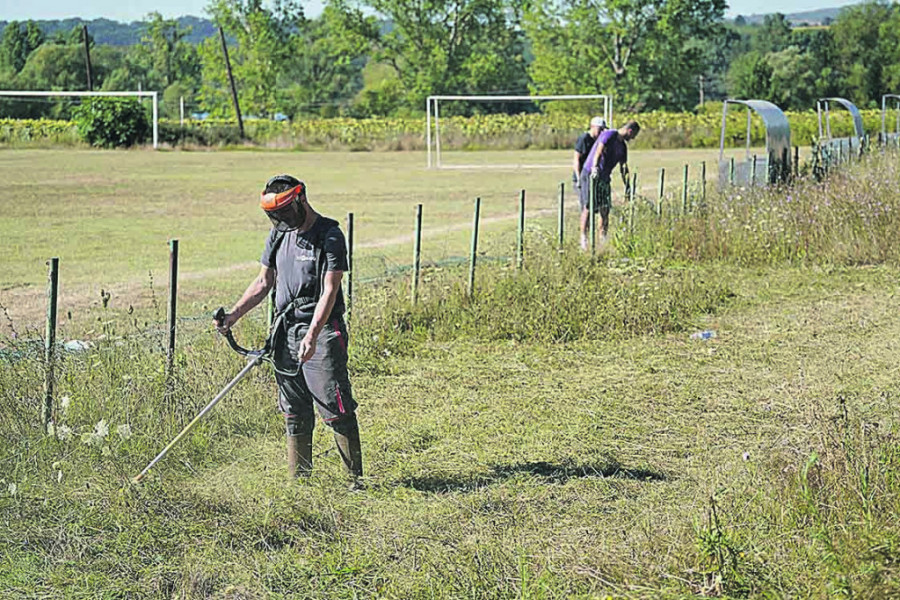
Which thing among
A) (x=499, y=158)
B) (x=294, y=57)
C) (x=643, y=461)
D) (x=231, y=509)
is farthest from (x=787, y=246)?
(x=294, y=57)

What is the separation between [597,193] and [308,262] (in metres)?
8.98

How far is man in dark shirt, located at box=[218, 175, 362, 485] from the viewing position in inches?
232

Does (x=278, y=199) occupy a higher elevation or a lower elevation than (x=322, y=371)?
higher

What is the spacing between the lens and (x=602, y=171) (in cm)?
1476

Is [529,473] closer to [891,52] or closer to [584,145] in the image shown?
[584,145]

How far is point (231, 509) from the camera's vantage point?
18.9 feet

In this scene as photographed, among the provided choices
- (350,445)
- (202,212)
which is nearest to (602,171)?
(350,445)

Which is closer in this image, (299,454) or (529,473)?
(299,454)

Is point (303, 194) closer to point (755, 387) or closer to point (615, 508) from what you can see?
point (615, 508)

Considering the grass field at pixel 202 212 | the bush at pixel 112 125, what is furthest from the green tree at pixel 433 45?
the grass field at pixel 202 212

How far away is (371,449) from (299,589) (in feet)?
7.20

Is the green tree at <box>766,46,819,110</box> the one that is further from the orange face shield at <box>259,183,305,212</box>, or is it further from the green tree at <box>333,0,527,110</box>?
the orange face shield at <box>259,183,305,212</box>

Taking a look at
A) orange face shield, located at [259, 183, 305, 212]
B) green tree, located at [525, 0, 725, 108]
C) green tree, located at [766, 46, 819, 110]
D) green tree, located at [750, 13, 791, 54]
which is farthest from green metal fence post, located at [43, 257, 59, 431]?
green tree, located at [750, 13, 791, 54]

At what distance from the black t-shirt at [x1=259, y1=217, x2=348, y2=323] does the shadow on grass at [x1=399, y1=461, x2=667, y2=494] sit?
1.03 meters
